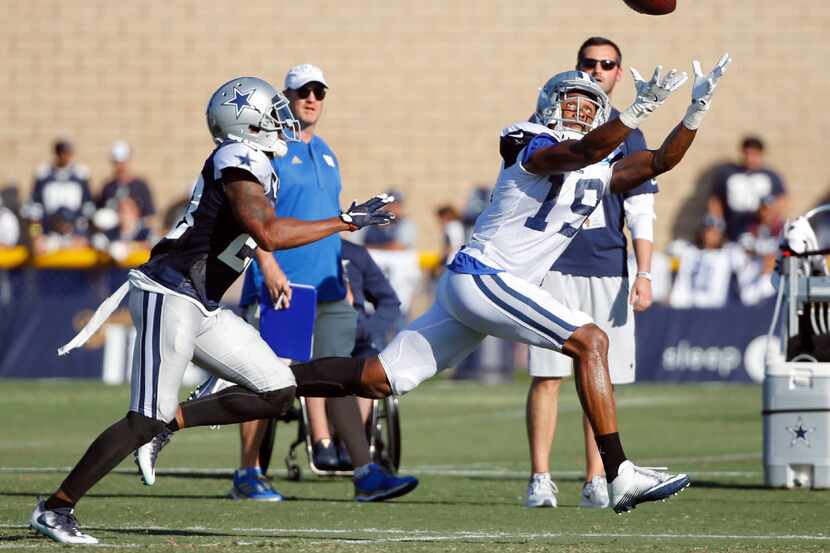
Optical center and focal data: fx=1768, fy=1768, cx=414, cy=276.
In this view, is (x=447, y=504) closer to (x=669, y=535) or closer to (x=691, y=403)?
(x=669, y=535)

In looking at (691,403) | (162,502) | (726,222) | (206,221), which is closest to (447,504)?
(162,502)

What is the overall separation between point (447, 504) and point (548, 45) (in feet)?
49.0

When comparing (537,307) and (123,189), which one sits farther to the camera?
(123,189)

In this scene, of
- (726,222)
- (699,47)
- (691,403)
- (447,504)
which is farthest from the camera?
(699,47)

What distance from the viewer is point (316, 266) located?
29.5ft

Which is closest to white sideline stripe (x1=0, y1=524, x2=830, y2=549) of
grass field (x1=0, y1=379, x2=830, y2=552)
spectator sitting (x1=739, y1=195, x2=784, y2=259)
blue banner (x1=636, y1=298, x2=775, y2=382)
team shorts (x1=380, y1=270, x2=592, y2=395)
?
grass field (x1=0, y1=379, x2=830, y2=552)

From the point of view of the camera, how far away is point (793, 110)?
22.8 metres

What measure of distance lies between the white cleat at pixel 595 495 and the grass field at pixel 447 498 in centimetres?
10

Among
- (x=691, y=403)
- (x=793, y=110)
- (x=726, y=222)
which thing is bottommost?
(x=691, y=403)

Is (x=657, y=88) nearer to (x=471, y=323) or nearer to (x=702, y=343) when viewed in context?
(x=471, y=323)

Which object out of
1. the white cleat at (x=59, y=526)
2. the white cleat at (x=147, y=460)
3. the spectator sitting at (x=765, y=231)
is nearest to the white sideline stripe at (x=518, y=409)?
the spectator sitting at (x=765, y=231)

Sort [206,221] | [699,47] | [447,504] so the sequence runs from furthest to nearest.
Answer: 1. [699,47]
2. [447,504]
3. [206,221]

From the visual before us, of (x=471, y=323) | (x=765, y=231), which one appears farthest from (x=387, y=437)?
(x=765, y=231)

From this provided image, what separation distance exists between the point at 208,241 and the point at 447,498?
2374mm
